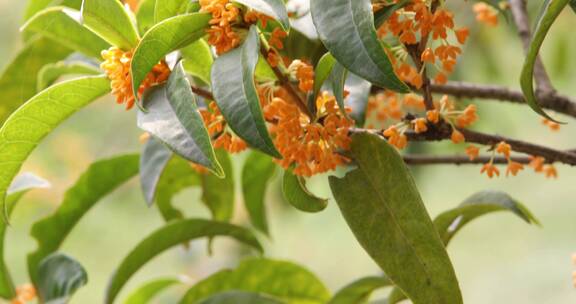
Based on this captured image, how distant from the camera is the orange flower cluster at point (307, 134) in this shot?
0.66 m

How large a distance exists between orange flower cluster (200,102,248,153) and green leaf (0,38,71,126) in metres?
0.30

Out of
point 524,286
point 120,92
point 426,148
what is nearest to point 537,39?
point 120,92

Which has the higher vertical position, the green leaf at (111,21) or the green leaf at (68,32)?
the green leaf at (111,21)

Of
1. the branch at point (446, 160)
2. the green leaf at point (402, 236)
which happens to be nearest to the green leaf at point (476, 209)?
the branch at point (446, 160)

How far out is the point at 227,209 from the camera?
104cm

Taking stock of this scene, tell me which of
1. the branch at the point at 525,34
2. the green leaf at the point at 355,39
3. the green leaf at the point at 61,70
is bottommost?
the branch at the point at 525,34

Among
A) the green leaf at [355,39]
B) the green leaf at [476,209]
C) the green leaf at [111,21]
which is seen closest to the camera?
the green leaf at [355,39]

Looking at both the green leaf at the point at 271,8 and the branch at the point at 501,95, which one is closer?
the green leaf at the point at 271,8

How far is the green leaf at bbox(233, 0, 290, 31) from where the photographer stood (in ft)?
1.93

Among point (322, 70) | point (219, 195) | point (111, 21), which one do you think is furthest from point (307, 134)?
point (219, 195)

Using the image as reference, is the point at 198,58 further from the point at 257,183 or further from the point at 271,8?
the point at 257,183

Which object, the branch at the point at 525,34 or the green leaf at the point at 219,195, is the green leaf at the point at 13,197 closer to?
the green leaf at the point at 219,195

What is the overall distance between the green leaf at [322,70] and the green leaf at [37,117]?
6.4 inches

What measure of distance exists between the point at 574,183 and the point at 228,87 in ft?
10.5
